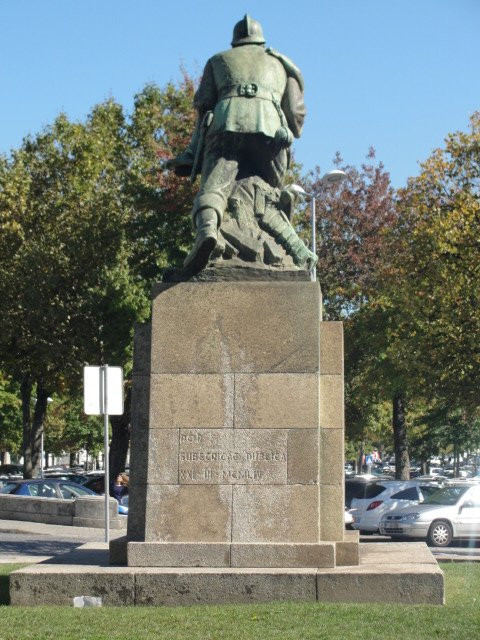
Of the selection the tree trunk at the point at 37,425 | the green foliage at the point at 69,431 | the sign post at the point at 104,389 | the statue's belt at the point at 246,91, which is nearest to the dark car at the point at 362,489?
the tree trunk at the point at 37,425

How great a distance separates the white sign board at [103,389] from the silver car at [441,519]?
10.8 meters

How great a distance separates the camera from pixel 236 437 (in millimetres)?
11492

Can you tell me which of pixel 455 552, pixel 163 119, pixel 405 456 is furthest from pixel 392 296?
pixel 455 552

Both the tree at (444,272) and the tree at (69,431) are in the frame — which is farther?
the tree at (69,431)

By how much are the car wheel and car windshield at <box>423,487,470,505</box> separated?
56 cm

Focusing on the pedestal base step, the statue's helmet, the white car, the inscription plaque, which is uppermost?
the statue's helmet

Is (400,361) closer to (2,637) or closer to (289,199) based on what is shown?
(289,199)

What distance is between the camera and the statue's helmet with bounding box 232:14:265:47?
13039 mm

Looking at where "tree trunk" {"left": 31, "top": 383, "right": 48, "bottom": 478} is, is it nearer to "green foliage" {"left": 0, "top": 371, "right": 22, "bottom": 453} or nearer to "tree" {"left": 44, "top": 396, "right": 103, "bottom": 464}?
"green foliage" {"left": 0, "top": 371, "right": 22, "bottom": 453}

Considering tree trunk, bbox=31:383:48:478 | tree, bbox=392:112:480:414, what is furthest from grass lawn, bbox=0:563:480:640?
tree trunk, bbox=31:383:48:478

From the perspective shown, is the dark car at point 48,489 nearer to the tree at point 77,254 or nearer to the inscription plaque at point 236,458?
the tree at point 77,254

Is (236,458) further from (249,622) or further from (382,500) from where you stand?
(382,500)

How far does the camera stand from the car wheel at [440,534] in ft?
86.3

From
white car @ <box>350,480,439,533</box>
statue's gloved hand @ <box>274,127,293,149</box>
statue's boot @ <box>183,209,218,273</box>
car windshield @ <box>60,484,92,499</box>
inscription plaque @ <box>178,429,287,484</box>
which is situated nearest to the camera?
inscription plaque @ <box>178,429,287,484</box>
